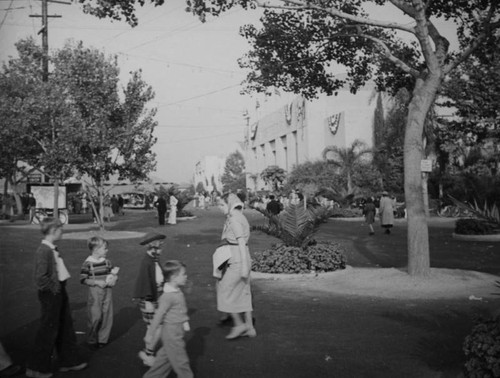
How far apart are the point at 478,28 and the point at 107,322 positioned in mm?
9891

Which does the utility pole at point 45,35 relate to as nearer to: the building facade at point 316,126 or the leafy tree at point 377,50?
the leafy tree at point 377,50

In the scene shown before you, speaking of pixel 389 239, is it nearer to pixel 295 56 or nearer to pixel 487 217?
pixel 295 56

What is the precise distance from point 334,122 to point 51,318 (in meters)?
45.2

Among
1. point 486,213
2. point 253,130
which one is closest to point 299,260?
point 486,213

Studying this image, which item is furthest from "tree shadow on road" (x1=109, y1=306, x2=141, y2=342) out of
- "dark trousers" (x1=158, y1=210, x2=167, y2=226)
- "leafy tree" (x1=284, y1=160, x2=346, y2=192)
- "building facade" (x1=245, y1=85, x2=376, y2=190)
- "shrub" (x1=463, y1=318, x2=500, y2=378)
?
"building facade" (x1=245, y1=85, x2=376, y2=190)

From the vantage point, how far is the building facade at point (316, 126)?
4719 cm

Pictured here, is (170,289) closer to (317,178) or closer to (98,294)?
(98,294)

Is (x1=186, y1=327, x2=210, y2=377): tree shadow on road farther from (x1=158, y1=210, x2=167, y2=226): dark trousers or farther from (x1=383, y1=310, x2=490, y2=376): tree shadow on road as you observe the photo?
(x1=158, y1=210, x2=167, y2=226): dark trousers

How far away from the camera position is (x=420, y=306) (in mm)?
8391

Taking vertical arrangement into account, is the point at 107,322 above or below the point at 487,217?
below

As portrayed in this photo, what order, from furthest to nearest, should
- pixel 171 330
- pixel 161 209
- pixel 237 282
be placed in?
pixel 161 209 < pixel 237 282 < pixel 171 330

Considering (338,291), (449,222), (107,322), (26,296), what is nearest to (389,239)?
(449,222)

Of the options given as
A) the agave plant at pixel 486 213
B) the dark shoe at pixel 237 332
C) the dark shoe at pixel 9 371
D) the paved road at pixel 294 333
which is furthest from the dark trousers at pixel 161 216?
the agave plant at pixel 486 213

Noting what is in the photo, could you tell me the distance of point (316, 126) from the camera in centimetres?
5291
